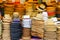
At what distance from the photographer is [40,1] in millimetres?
1489

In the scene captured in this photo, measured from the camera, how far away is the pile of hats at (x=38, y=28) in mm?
1343

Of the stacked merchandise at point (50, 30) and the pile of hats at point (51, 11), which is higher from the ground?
the pile of hats at point (51, 11)

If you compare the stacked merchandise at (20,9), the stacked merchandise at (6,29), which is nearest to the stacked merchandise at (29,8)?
the stacked merchandise at (20,9)

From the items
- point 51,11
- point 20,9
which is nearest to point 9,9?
point 20,9

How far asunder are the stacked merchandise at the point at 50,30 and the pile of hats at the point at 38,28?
3cm

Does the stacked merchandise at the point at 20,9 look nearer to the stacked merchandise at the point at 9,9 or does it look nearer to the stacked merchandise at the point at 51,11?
the stacked merchandise at the point at 9,9

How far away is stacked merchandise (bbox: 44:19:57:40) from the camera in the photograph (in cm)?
134

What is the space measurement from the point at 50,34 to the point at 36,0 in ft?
0.99

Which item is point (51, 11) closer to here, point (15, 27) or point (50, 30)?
point (50, 30)

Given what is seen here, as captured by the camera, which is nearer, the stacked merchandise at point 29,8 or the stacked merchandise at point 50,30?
the stacked merchandise at point 50,30

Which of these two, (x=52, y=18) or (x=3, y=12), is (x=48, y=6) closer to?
(x=52, y=18)

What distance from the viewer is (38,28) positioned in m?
1.35

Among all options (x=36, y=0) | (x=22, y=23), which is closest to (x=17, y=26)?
→ (x=22, y=23)

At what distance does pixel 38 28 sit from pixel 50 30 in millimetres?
84
